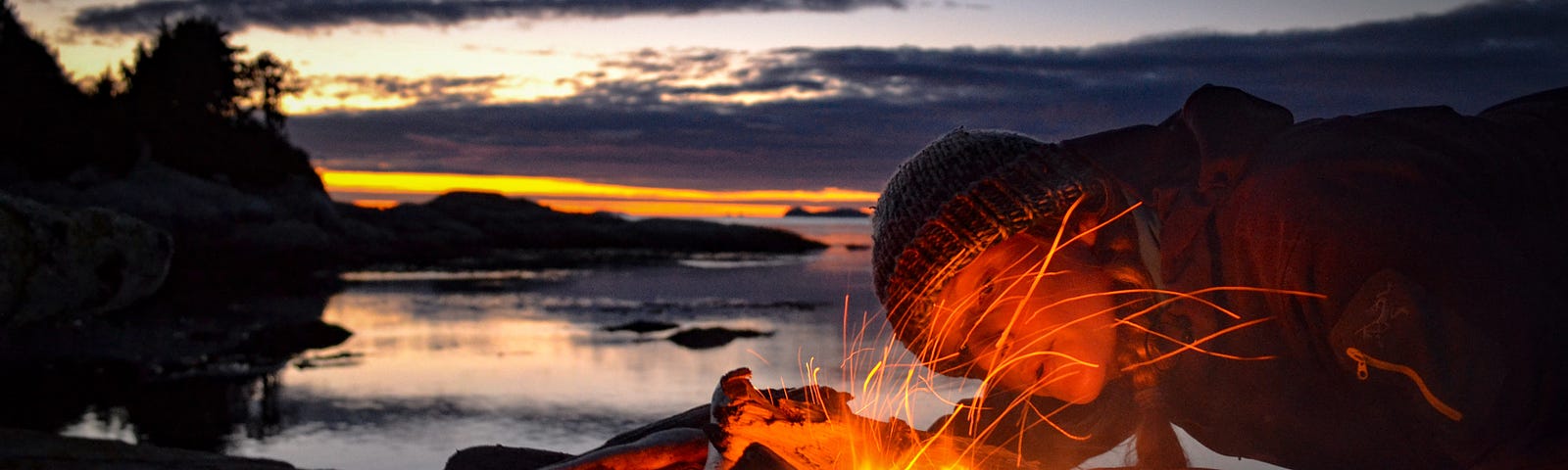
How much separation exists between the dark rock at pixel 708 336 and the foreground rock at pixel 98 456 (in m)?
7.42

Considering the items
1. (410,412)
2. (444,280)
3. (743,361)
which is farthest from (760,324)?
(444,280)

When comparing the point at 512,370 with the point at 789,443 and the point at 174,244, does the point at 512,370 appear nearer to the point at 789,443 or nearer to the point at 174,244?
the point at 789,443

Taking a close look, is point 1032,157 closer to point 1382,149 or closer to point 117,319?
point 1382,149

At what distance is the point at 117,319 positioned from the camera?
12.9m

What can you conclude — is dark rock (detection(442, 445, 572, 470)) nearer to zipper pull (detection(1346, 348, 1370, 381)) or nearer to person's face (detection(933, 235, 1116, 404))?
person's face (detection(933, 235, 1116, 404))

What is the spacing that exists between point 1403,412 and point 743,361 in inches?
336

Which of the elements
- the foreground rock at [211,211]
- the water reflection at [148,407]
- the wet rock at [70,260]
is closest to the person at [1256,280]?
the water reflection at [148,407]

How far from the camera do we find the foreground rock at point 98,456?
190 inches

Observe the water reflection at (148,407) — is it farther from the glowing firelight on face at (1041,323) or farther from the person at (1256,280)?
the person at (1256,280)

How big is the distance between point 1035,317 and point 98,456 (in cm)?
416

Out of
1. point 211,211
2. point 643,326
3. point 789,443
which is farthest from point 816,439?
point 211,211

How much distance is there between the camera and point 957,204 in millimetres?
3434

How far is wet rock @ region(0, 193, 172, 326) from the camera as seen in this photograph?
28.3ft

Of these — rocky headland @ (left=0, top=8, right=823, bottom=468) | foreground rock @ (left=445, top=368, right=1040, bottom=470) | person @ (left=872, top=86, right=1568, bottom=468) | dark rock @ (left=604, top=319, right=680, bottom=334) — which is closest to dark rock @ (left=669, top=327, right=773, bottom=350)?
dark rock @ (left=604, top=319, right=680, bottom=334)
